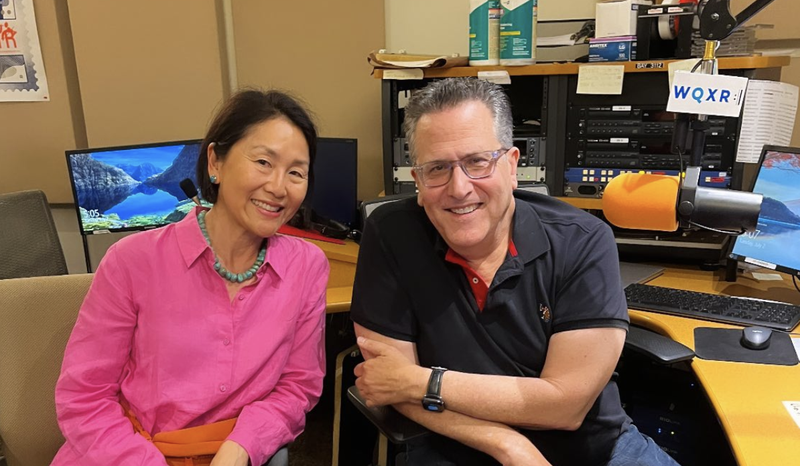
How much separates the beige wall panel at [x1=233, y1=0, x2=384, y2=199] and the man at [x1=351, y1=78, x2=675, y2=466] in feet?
4.28

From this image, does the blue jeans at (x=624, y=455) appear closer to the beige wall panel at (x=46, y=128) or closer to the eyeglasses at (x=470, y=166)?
the eyeglasses at (x=470, y=166)

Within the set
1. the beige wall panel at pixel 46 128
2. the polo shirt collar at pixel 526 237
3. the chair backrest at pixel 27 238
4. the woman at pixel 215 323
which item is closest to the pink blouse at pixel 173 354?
the woman at pixel 215 323

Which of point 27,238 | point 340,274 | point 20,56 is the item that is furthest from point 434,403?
point 20,56

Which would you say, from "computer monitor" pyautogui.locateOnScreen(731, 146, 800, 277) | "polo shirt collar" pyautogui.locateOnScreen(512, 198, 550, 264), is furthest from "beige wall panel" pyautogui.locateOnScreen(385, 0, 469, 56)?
"polo shirt collar" pyautogui.locateOnScreen(512, 198, 550, 264)

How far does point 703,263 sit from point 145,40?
92.3 inches

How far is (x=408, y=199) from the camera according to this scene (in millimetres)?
1551

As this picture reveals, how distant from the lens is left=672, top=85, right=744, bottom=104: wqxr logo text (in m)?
1.03

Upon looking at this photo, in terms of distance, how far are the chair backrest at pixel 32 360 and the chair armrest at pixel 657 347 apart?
1358 mm

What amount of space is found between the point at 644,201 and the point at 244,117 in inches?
33.9

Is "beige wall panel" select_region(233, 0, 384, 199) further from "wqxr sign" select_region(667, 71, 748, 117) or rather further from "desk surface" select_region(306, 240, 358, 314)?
"wqxr sign" select_region(667, 71, 748, 117)

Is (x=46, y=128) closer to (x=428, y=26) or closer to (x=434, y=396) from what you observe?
(x=428, y=26)

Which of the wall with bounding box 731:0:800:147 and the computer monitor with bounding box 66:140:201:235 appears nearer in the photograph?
the wall with bounding box 731:0:800:147

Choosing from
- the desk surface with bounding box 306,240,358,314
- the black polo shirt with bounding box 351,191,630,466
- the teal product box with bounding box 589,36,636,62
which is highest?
the teal product box with bounding box 589,36,636,62

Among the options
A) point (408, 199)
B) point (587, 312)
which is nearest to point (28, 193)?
point (408, 199)
